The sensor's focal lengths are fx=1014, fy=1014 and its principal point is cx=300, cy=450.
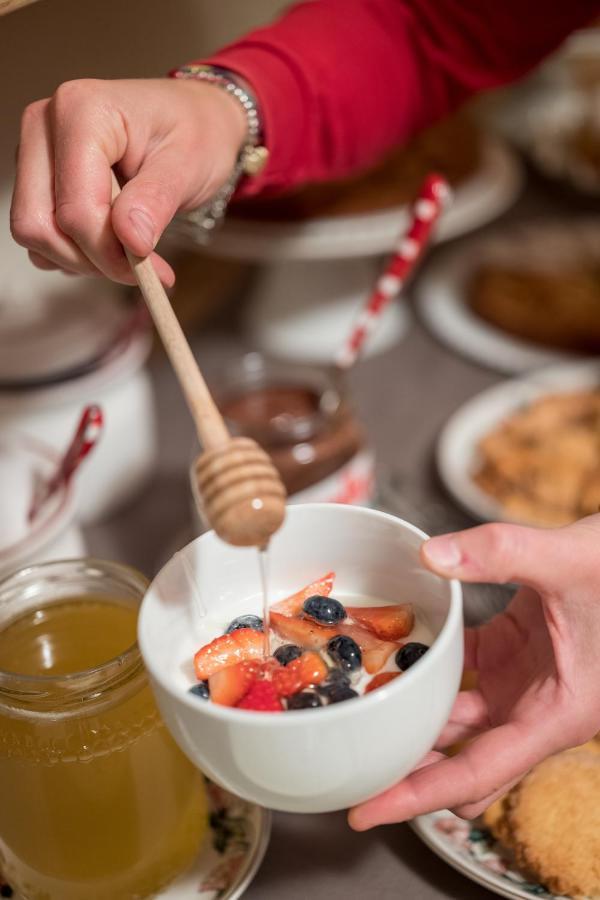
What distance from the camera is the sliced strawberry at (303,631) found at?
2.15ft

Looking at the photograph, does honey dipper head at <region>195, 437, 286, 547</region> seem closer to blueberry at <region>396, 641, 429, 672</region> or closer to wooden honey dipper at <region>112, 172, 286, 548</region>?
wooden honey dipper at <region>112, 172, 286, 548</region>

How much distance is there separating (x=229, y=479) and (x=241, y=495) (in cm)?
1

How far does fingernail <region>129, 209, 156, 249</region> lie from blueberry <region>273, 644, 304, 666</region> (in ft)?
0.89

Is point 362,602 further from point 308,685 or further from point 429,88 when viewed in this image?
point 429,88

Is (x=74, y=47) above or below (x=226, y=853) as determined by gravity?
above

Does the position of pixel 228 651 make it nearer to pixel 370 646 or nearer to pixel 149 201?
pixel 370 646

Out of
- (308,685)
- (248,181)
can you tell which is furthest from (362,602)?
(248,181)

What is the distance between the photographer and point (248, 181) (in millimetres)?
967

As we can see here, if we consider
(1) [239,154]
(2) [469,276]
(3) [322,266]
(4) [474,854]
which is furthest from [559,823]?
(2) [469,276]

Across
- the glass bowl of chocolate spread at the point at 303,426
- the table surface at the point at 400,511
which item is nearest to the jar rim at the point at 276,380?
the glass bowl of chocolate spread at the point at 303,426

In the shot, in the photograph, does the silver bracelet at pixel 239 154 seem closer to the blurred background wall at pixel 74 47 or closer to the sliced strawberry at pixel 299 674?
the blurred background wall at pixel 74 47

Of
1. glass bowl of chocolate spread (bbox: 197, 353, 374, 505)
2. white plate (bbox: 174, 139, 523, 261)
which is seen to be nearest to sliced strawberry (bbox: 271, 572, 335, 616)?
glass bowl of chocolate spread (bbox: 197, 353, 374, 505)

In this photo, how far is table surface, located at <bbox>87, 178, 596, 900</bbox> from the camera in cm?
78

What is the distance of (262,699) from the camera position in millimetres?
582
